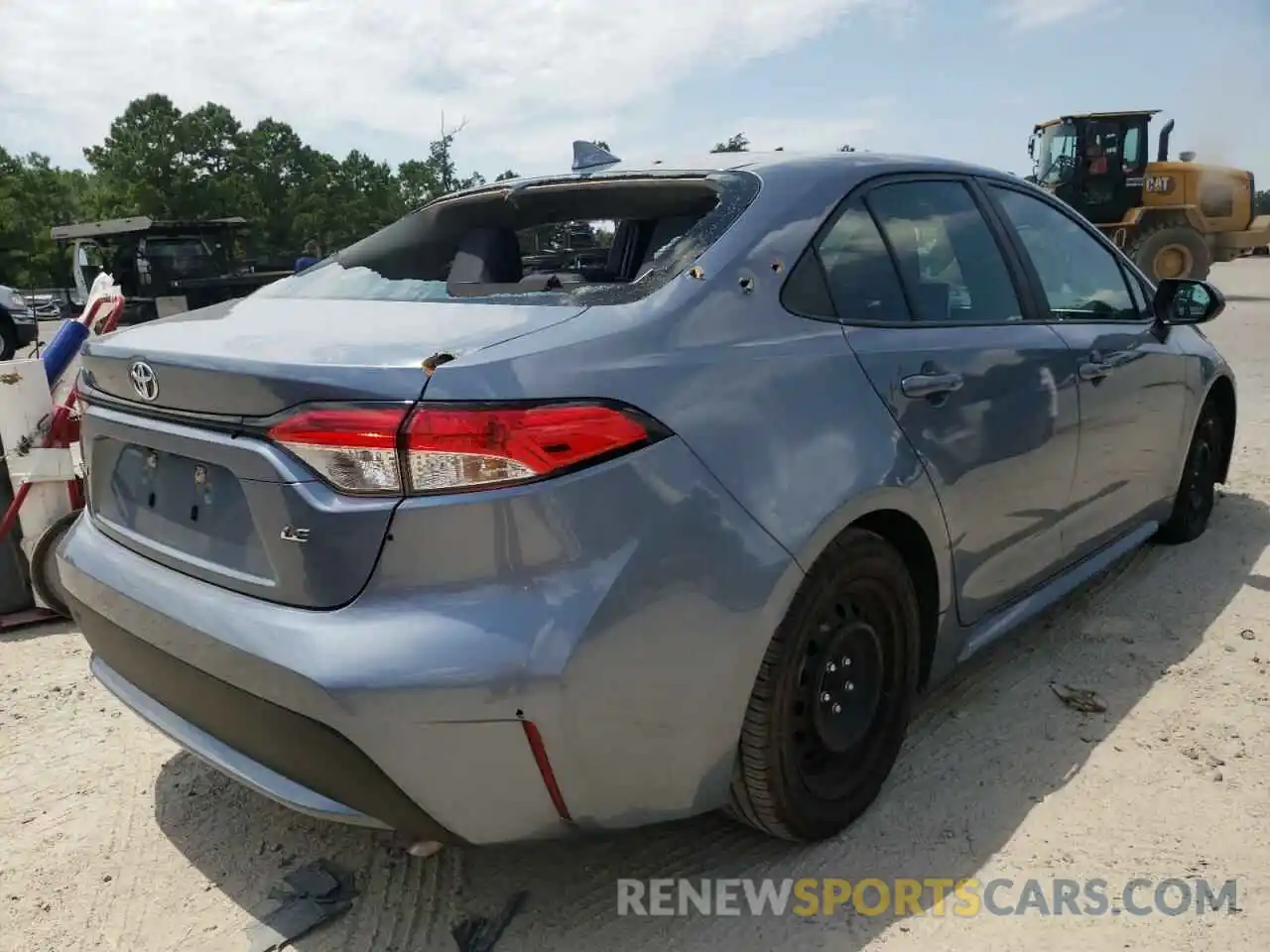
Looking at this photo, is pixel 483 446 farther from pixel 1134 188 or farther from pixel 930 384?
pixel 1134 188

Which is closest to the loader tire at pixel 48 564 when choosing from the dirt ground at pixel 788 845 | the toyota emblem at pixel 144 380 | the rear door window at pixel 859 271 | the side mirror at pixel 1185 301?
the dirt ground at pixel 788 845

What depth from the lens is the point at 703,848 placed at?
2385mm

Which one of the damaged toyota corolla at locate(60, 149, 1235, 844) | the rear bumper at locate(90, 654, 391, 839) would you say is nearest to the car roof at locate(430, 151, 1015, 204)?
the damaged toyota corolla at locate(60, 149, 1235, 844)

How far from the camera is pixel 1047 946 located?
2025mm

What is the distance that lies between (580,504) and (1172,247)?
18.0 meters

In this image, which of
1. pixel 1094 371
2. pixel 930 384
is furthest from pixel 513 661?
pixel 1094 371

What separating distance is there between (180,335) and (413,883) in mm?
1363

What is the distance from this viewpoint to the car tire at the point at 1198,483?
429 centimetres

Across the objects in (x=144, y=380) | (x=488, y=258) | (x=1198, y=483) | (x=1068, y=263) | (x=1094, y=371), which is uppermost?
(x=488, y=258)

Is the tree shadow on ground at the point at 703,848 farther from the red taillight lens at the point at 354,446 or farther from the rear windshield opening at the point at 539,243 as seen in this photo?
the rear windshield opening at the point at 539,243

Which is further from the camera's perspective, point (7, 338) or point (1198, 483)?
point (7, 338)

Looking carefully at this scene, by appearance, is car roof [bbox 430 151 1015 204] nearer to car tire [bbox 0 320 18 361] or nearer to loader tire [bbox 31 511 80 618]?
loader tire [bbox 31 511 80 618]

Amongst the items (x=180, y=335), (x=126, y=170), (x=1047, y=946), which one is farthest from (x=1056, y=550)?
(x=126, y=170)

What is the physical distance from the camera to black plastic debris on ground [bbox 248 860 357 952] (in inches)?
83.2
